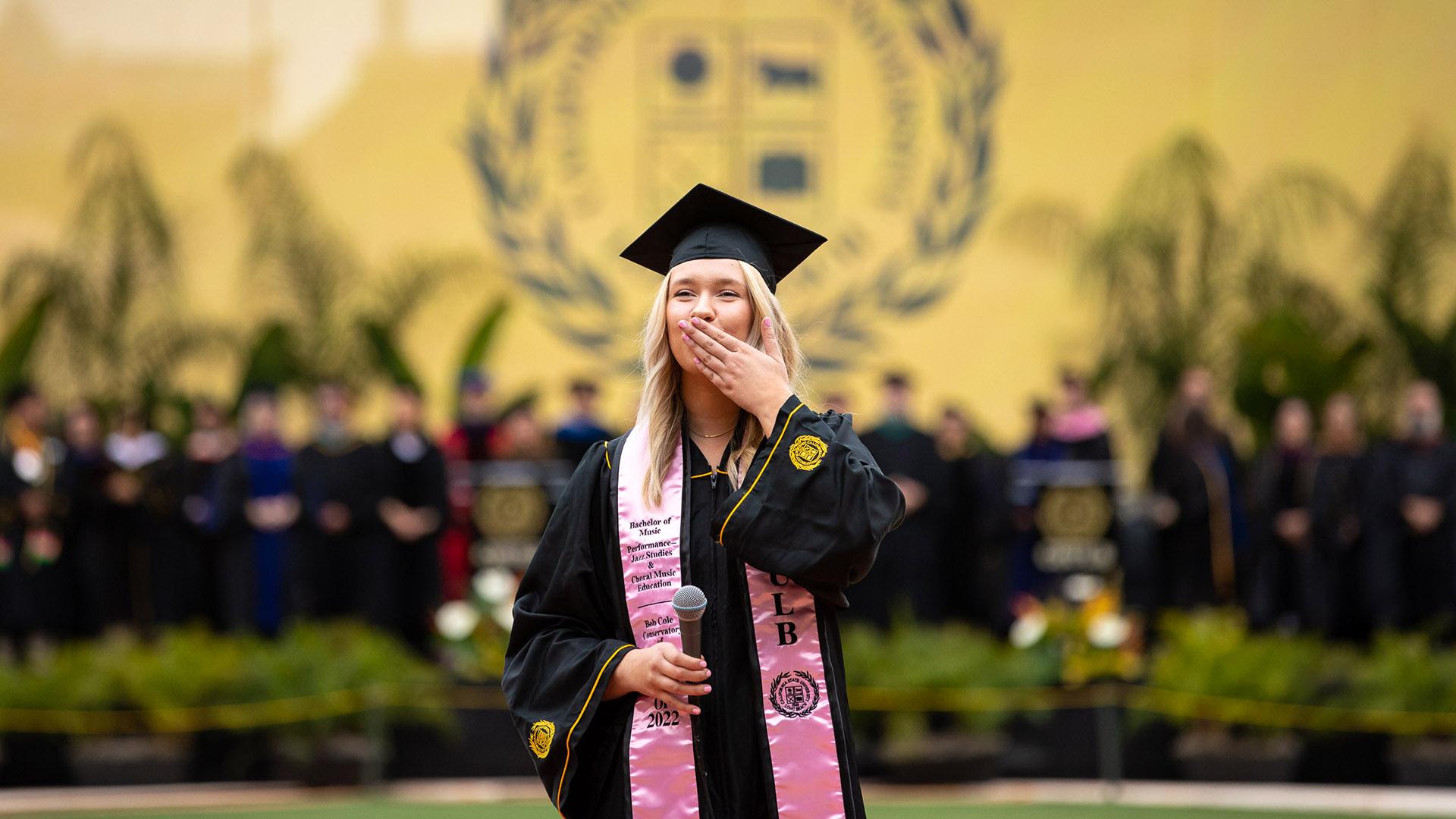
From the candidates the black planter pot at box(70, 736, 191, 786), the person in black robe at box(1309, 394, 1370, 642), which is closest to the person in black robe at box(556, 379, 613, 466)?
the black planter pot at box(70, 736, 191, 786)

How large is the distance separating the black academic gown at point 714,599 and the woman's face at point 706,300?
0.16m

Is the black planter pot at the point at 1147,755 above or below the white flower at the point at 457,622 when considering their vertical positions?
below

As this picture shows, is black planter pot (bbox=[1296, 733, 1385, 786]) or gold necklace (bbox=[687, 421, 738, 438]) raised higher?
gold necklace (bbox=[687, 421, 738, 438])

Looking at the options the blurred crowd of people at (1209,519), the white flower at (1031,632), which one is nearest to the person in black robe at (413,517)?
the blurred crowd of people at (1209,519)

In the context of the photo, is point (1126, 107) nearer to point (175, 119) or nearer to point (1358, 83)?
point (1358, 83)

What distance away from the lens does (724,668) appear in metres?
2.67

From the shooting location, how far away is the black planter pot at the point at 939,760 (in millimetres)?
8094

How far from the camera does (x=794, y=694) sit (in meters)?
2.66

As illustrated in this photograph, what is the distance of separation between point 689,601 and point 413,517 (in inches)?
361

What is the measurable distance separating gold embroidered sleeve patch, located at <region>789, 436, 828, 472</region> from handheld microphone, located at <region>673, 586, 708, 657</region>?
0.77ft

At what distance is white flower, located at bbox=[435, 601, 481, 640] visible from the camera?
361 inches

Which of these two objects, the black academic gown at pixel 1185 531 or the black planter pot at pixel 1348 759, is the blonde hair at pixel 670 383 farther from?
the black academic gown at pixel 1185 531

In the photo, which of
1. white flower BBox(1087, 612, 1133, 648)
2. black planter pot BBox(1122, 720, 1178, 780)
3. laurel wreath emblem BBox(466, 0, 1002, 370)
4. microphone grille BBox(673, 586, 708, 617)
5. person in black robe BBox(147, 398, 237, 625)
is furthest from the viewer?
laurel wreath emblem BBox(466, 0, 1002, 370)

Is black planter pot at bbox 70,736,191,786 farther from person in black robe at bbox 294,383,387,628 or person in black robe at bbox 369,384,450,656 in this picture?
person in black robe at bbox 369,384,450,656
